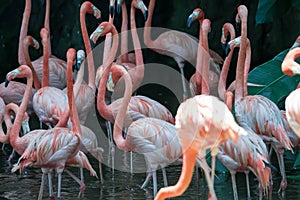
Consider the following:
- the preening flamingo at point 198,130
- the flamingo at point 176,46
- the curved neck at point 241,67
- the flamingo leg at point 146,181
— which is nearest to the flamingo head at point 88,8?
the flamingo at point 176,46

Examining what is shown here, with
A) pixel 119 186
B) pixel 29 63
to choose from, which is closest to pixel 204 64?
pixel 119 186

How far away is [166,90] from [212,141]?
24.2 ft

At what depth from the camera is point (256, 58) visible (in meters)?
9.71

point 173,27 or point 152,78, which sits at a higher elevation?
point 173,27

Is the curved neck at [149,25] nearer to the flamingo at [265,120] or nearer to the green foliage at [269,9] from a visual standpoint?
the green foliage at [269,9]

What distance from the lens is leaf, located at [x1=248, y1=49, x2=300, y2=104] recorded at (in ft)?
21.1

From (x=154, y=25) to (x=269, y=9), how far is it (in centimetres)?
298

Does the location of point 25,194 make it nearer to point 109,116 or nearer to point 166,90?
point 109,116

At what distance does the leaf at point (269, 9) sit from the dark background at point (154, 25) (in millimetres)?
2124

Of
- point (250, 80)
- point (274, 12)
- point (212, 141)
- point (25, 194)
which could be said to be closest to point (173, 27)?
point (274, 12)

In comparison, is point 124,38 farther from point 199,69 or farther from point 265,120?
point 265,120

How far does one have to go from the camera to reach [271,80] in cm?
645

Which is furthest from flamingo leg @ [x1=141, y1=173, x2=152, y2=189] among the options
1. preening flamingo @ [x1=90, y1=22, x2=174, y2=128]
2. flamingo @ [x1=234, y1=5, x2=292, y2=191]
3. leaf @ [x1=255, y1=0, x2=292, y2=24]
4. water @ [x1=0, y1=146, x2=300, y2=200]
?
leaf @ [x1=255, y1=0, x2=292, y2=24]

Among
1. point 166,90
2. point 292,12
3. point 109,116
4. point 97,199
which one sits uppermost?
point 292,12
